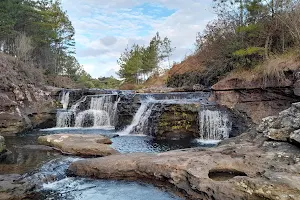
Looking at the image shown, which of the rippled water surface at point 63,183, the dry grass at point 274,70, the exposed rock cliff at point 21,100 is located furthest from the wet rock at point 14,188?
the dry grass at point 274,70

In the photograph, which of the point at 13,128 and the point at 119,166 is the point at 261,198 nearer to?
the point at 119,166

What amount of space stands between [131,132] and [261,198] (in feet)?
35.3

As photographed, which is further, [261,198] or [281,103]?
[281,103]

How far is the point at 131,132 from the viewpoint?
50.0 ft

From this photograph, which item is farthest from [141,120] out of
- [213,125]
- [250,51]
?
[250,51]

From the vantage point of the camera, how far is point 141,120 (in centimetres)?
1539

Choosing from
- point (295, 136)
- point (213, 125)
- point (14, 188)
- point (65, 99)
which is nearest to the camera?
point (295, 136)

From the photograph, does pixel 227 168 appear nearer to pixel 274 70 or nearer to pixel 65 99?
pixel 274 70

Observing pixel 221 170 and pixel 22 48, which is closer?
pixel 221 170

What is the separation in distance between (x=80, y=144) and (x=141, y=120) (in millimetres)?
5449

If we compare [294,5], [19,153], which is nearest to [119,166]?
[19,153]

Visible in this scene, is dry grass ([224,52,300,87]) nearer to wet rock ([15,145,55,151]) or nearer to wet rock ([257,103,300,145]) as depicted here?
wet rock ([257,103,300,145])

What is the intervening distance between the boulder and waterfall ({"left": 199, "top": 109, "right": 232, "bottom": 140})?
210 inches

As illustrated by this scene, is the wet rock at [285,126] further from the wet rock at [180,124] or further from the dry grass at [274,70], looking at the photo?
the wet rock at [180,124]
